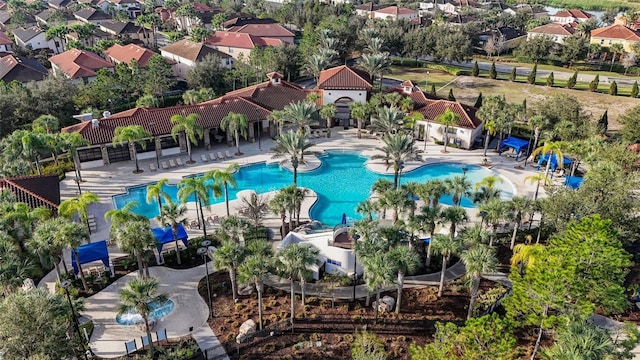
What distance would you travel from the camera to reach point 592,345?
18.7m

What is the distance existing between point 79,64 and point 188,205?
1858 inches

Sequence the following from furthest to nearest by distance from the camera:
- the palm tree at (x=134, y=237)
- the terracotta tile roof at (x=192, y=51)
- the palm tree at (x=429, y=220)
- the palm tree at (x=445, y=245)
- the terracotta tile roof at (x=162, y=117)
A: the terracotta tile roof at (x=192, y=51)
the terracotta tile roof at (x=162, y=117)
the palm tree at (x=429, y=220)
the palm tree at (x=445, y=245)
the palm tree at (x=134, y=237)

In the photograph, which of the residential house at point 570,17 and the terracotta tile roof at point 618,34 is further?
the residential house at point 570,17

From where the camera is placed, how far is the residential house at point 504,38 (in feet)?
356

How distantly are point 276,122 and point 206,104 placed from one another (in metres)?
9.01

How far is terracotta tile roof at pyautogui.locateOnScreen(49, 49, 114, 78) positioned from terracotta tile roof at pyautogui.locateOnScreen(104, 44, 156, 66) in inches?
191

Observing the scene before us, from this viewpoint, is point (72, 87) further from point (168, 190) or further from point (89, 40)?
point (89, 40)

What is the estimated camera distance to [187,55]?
81.1m

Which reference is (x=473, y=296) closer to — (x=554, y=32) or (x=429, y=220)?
(x=429, y=220)

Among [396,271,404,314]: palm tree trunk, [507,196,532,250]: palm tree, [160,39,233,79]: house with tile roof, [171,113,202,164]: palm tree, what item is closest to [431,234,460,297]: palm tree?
[396,271,404,314]: palm tree trunk

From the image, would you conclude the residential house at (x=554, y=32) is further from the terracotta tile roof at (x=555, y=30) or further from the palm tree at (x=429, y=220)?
the palm tree at (x=429, y=220)

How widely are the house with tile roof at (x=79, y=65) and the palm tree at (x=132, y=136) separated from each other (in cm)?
3038

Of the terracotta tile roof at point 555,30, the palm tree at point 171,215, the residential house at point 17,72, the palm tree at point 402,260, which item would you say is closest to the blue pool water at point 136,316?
the palm tree at point 171,215

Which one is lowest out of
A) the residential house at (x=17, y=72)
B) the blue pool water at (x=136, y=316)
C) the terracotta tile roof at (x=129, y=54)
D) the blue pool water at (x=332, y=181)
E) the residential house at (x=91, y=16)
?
the blue pool water at (x=136, y=316)
